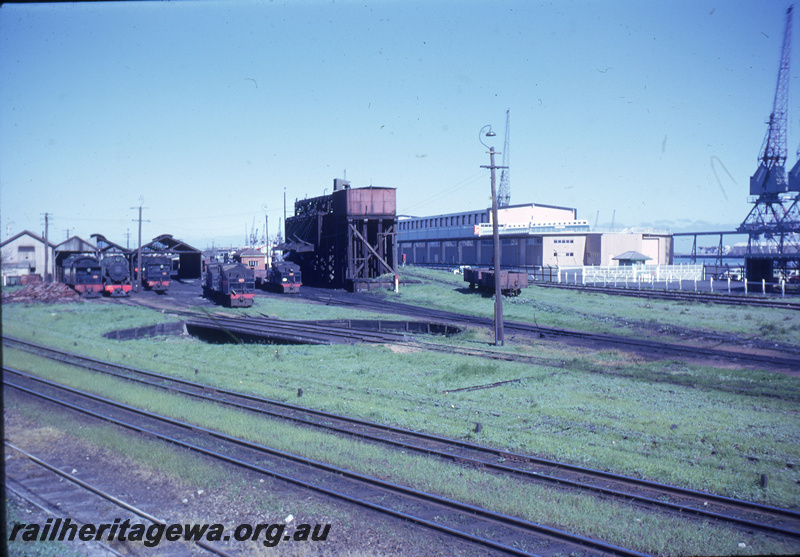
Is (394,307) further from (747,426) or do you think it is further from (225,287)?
(747,426)

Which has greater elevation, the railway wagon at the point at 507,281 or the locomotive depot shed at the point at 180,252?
the locomotive depot shed at the point at 180,252

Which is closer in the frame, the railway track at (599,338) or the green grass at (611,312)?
the railway track at (599,338)

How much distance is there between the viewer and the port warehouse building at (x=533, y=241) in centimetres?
6581

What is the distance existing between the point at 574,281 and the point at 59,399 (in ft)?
146

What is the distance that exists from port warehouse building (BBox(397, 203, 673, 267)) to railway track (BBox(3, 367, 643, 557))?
5740cm

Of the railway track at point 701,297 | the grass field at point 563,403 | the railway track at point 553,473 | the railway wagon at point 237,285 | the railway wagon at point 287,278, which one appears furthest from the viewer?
the railway wagon at point 287,278

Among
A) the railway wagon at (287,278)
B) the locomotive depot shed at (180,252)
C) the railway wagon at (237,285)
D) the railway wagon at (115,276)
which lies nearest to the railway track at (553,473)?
the railway wagon at (237,285)

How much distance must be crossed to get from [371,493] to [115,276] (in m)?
47.2

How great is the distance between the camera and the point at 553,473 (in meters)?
10.5

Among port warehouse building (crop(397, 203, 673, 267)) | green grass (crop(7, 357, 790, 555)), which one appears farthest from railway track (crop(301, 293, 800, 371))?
port warehouse building (crop(397, 203, 673, 267))

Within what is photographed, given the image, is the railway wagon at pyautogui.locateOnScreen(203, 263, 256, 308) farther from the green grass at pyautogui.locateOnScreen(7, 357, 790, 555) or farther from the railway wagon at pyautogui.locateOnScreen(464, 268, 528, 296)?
the green grass at pyautogui.locateOnScreen(7, 357, 790, 555)

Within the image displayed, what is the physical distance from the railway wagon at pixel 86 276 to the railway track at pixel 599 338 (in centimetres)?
2331

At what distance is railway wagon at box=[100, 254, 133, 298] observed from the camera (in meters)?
49.2

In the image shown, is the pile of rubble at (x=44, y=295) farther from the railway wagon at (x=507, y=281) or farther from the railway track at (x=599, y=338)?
the railway wagon at (x=507, y=281)
